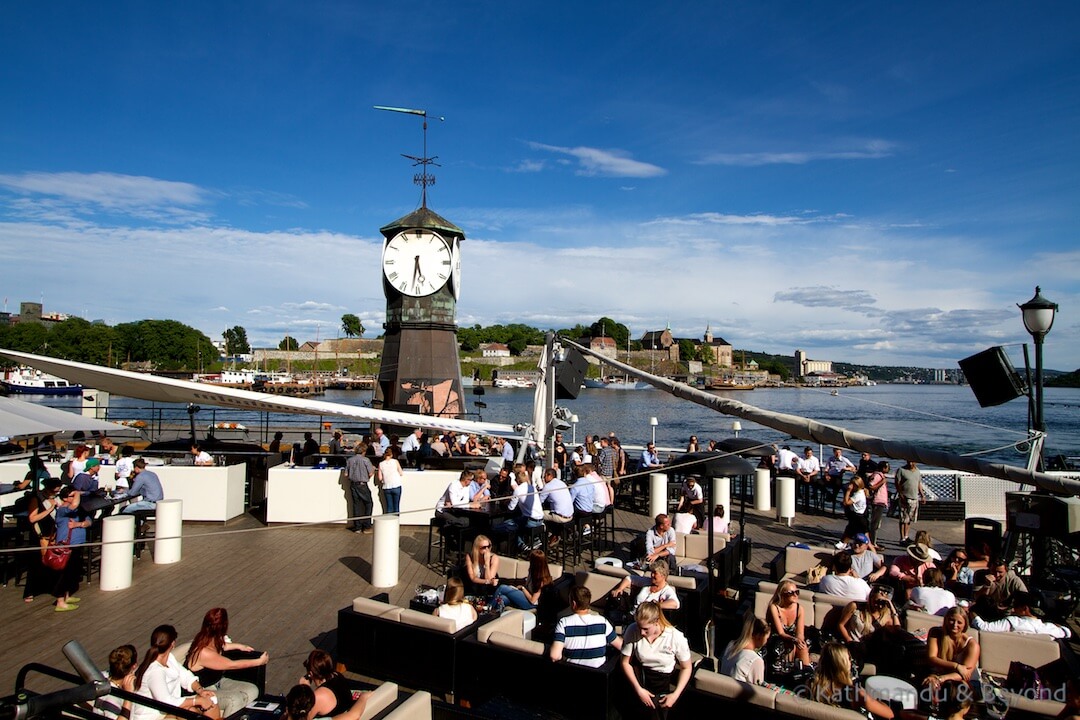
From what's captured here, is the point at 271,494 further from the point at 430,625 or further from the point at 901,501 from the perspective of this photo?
the point at 901,501

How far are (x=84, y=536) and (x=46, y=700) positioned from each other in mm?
6786

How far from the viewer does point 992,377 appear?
7.66 meters

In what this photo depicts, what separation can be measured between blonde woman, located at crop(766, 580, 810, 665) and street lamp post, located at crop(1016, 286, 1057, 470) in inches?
176

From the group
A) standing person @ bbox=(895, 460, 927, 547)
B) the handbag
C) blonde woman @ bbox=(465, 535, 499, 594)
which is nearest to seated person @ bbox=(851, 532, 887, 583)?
blonde woman @ bbox=(465, 535, 499, 594)

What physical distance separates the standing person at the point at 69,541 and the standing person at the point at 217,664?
3318 millimetres

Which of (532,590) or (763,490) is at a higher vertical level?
(532,590)

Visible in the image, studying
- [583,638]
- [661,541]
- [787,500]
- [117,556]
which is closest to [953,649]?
[583,638]

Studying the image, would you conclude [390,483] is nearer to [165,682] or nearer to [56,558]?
[56,558]

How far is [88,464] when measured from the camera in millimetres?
10320

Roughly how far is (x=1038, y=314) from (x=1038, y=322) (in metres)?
0.10

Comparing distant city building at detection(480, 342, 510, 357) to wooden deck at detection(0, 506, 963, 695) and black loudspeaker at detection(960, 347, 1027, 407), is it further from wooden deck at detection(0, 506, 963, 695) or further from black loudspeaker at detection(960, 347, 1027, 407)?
black loudspeaker at detection(960, 347, 1027, 407)

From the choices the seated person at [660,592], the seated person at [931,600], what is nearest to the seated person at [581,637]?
the seated person at [660,592]

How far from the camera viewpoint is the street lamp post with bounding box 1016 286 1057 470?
25.7 ft

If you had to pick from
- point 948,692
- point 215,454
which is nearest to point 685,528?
point 948,692
